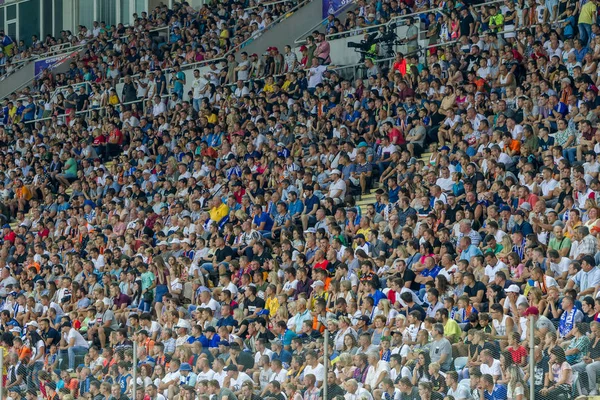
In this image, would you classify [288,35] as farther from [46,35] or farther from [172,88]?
Answer: [46,35]

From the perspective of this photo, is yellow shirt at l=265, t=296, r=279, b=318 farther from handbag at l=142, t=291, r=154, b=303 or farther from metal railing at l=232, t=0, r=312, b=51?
metal railing at l=232, t=0, r=312, b=51

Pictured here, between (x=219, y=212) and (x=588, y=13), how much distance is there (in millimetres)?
7253

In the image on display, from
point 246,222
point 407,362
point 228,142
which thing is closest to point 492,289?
point 407,362

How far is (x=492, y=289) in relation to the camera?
626 inches

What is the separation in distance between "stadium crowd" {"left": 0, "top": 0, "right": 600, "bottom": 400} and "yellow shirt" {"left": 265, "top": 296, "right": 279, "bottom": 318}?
0.11 feet

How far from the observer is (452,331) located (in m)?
14.0

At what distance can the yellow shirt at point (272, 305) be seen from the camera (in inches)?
739

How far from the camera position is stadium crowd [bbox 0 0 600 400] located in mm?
13797

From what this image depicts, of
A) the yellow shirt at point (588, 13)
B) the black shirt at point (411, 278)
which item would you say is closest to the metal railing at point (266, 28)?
the yellow shirt at point (588, 13)

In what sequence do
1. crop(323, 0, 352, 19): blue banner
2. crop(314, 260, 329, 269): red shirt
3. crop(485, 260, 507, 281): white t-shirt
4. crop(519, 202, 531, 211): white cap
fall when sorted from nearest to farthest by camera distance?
crop(485, 260, 507, 281): white t-shirt < crop(519, 202, 531, 211): white cap < crop(314, 260, 329, 269): red shirt < crop(323, 0, 352, 19): blue banner

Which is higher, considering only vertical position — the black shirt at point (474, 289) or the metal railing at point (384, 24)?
the metal railing at point (384, 24)

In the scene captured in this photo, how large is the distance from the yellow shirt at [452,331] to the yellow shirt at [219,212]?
8.96 meters

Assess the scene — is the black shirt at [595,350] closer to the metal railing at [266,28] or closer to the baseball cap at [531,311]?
the baseball cap at [531,311]

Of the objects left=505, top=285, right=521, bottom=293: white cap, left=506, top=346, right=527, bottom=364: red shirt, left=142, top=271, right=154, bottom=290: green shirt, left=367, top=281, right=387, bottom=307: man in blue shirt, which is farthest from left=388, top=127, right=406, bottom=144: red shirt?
left=506, top=346, right=527, bottom=364: red shirt
